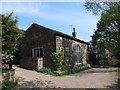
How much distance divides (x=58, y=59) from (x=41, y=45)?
3175 mm

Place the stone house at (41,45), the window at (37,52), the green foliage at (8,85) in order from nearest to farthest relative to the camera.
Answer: the green foliage at (8,85) < the stone house at (41,45) < the window at (37,52)

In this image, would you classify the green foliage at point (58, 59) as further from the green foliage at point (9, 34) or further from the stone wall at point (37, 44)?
the green foliage at point (9, 34)

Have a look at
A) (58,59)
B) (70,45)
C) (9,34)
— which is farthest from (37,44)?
(9,34)

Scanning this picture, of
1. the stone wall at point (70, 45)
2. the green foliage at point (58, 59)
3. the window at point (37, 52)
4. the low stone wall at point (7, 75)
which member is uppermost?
the stone wall at point (70, 45)

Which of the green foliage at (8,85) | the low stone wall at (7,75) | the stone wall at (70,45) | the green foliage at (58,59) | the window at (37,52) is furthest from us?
the window at (37,52)

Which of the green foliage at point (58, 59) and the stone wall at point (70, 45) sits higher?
the stone wall at point (70, 45)

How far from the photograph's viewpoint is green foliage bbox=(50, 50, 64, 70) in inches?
1017

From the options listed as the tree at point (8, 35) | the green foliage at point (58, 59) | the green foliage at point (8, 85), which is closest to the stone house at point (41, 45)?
the green foliage at point (58, 59)

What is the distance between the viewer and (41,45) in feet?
92.0

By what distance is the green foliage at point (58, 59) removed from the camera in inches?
1017

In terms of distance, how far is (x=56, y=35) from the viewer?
88.2 feet

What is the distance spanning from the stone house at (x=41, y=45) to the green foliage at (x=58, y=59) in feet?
1.90

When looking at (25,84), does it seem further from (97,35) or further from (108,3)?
(97,35)

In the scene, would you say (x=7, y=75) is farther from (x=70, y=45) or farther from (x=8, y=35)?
(x=70, y=45)
